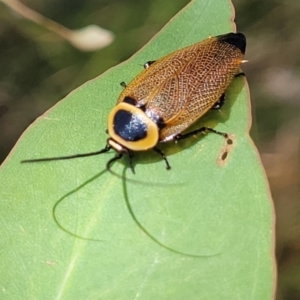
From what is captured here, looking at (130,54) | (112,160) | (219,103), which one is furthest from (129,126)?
(130,54)

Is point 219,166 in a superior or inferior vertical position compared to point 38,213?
inferior

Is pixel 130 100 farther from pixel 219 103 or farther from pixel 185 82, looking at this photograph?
pixel 219 103

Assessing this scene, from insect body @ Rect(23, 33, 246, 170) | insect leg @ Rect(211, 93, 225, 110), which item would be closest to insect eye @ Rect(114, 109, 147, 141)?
insect body @ Rect(23, 33, 246, 170)

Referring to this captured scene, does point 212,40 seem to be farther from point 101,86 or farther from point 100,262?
point 100,262

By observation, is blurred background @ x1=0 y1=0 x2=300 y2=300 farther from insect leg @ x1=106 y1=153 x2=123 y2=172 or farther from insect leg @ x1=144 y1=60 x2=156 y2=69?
insect leg @ x1=106 y1=153 x2=123 y2=172

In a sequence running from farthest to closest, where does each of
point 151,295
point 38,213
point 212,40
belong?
point 212,40
point 38,213
point 151,295

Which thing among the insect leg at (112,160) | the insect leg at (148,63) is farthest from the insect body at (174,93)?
the insect leg at (112,160)

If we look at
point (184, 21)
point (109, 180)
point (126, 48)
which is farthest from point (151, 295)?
point (126, 48)
